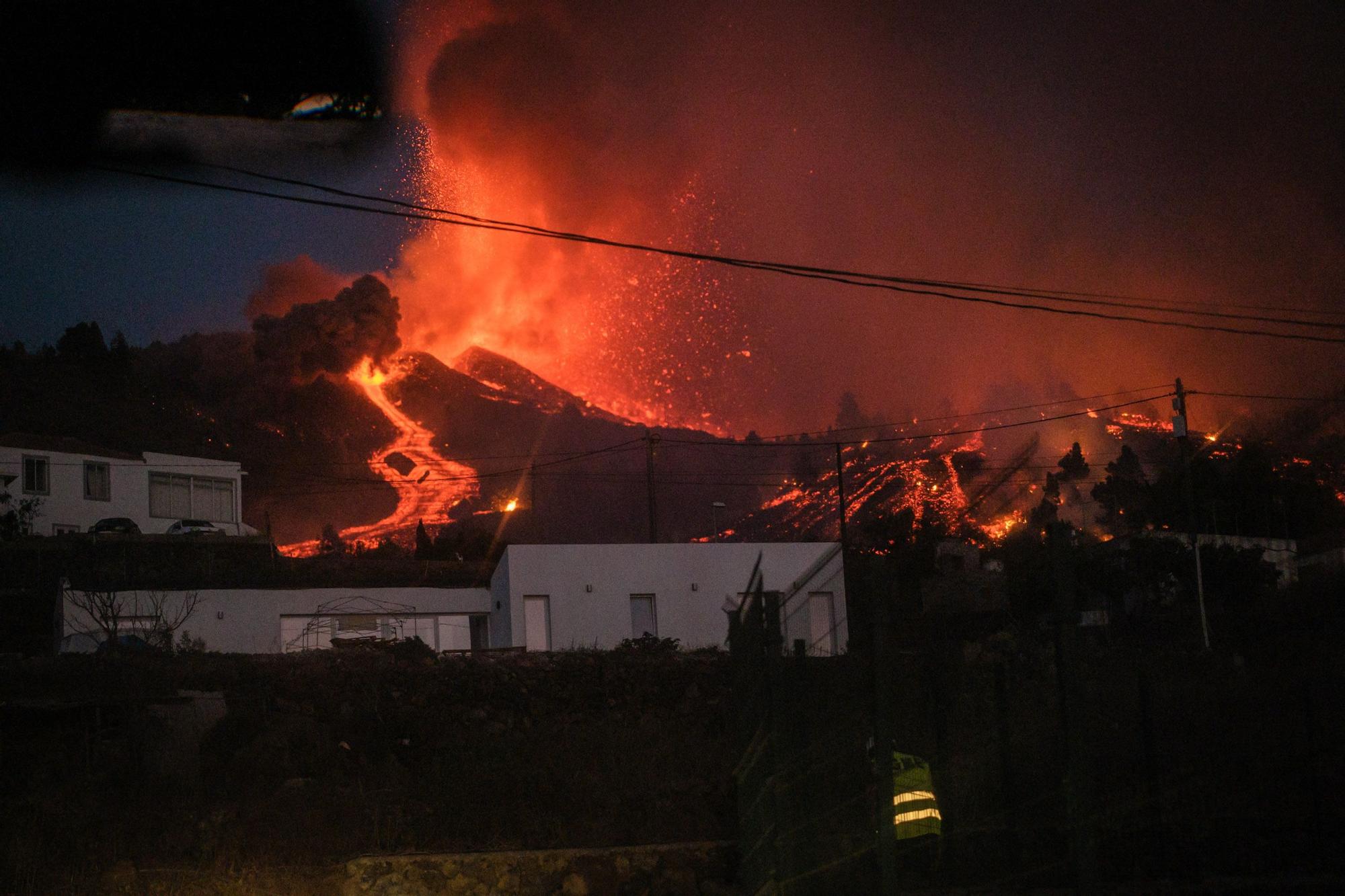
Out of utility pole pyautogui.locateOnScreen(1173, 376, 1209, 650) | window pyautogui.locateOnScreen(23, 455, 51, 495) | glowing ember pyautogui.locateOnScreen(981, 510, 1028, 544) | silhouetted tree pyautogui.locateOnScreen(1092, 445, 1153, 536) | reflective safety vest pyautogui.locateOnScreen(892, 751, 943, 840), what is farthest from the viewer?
glowing ember pyautogui.locateOnScreen(981, 510, 1028, 544)

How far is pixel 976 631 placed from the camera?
45.8m

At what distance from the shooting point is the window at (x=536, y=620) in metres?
38.1

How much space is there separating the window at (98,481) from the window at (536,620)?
30.1 m

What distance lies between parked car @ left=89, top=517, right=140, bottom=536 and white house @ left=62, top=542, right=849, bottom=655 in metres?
14.3

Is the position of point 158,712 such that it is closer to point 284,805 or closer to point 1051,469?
point 284,805

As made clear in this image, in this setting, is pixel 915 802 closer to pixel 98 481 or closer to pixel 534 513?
pixel 98 481

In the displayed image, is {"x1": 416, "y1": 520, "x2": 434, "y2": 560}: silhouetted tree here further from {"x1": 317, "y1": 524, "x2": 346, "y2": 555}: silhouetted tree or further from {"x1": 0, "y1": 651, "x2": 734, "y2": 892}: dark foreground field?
{"x1": 0, "y1": 651, "x2": 734, "y2": 892}: dark foreground field

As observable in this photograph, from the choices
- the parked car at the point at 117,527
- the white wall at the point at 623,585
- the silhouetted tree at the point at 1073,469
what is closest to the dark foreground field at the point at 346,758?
the white wall at the point at 623,585

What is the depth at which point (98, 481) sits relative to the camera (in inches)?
2335

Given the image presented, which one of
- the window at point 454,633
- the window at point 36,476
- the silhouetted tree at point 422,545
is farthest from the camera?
the silhouetted tree at point 422,545

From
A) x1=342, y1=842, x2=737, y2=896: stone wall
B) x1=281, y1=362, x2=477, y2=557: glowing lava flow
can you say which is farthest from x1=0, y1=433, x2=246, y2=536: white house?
x1=281, y1=362, x2=477, y2=557: glowing lava flow

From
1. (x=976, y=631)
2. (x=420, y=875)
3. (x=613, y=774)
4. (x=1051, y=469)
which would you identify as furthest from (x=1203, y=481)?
(x=1051, y=469)

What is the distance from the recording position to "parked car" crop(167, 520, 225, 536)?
55.5 metres

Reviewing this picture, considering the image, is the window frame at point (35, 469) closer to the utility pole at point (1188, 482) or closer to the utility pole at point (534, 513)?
the utility pole at point (534, 513)
